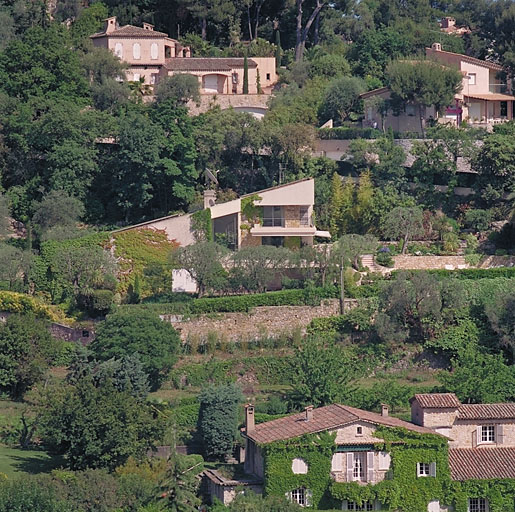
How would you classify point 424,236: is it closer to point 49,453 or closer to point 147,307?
point 147,307

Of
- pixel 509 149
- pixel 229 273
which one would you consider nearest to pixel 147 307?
pixel 229 273

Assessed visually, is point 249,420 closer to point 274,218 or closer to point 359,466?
point 359,466

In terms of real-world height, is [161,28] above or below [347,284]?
above

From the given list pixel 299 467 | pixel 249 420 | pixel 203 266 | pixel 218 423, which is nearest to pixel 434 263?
pixel 203 266

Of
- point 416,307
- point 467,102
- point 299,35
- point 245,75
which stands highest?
point 299,35

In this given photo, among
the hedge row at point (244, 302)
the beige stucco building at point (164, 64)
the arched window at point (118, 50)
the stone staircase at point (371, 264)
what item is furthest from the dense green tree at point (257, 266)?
the arched window at point (118, 50)

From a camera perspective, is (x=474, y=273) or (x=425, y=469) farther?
(x=474, y=273)

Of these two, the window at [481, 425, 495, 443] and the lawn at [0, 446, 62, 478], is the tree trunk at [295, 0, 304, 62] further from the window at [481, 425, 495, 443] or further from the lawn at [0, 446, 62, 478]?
the lawn at [0, 446, 62, 478]
